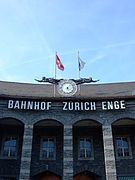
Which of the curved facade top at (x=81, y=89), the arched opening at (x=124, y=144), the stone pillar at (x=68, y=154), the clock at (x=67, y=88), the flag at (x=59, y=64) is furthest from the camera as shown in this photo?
the flag at (x=59, y=64)

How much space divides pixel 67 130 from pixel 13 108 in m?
4.19

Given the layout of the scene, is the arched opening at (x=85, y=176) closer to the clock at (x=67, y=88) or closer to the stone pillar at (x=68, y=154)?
the stone pillar at (x=68, y=154)

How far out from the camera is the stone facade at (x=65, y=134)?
19.6 metres

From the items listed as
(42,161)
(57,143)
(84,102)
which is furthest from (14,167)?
(84,102)

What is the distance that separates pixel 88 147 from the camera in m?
21.9

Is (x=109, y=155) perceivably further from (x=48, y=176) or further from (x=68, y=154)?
(x=48, y=176)

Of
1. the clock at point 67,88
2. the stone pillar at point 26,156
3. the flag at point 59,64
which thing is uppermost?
the flag at point 59,64

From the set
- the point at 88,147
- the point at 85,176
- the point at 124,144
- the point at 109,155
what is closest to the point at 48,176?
the point at 85,176

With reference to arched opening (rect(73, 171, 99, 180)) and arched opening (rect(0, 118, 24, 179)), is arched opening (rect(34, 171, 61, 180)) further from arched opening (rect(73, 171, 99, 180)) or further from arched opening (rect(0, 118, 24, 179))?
arched opening (rect(0, 118, 24, 179))

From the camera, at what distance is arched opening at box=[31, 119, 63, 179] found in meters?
20.9

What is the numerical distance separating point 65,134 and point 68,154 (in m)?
1.47

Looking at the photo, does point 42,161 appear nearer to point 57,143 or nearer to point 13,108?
point 57,143

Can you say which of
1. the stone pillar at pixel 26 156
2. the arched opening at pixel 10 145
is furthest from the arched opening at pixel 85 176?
the arched opening at pixel 10 145

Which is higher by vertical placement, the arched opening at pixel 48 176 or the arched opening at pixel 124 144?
the arched opening at pixel 124 144
